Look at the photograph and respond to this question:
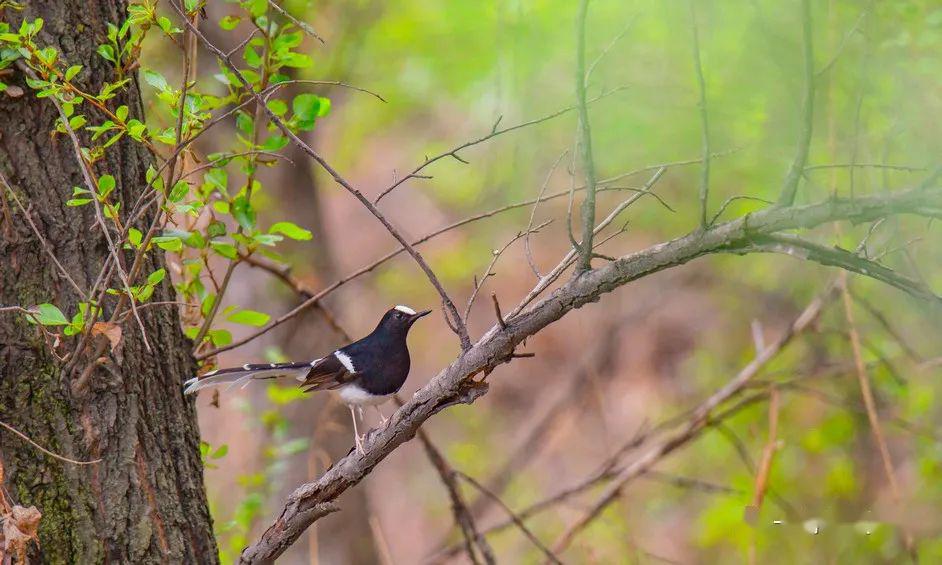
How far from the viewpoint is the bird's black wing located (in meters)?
3.46

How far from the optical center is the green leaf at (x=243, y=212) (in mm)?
2941

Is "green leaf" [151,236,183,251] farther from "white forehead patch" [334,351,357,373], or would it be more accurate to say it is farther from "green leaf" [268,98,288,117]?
"white forehead patch" [334,351,357,373]

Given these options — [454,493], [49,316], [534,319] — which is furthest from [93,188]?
[454,493]

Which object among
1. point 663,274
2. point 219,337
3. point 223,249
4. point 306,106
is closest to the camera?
point 306,106

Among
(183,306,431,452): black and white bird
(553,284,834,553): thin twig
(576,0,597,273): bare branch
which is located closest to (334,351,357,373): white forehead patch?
(183,306,431,452): black and white bird

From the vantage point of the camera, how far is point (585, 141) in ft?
6.59

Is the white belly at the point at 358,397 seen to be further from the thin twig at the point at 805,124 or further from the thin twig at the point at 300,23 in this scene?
the thin twig at the point at 805,124

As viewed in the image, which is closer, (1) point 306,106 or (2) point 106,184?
(2) point 106,184

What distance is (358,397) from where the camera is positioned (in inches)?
136

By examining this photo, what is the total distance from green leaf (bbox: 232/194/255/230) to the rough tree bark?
0.31 meters

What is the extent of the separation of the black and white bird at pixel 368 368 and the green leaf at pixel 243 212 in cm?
55

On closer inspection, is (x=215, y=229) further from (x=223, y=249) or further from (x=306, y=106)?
(x=306, y=106)

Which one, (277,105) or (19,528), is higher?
(277,105)

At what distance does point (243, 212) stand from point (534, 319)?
1249 millimetres
